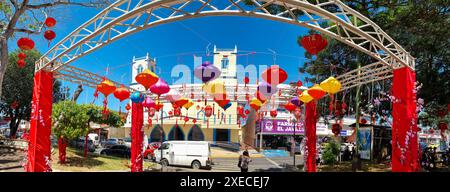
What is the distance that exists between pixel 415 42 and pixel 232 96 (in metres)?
8.28

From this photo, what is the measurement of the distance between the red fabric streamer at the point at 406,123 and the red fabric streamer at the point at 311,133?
13.9 ft

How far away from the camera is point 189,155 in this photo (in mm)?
18281

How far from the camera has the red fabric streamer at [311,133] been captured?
12.5 m

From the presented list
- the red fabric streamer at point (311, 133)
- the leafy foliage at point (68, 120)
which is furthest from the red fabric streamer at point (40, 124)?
the red fabric streamer at point (311, 133)

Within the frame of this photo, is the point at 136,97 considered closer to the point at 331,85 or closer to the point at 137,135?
the point at 137,135

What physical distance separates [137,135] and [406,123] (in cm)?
951

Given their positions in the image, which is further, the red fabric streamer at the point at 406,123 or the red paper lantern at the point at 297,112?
the red paper lantern at the point at 297,112

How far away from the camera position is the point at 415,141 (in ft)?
26.8

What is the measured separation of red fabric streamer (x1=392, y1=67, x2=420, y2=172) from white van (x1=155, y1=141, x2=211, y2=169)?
37.2 feet

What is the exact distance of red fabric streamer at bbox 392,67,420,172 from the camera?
8133 mm

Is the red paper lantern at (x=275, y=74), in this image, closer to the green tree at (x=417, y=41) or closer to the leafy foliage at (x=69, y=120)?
the green tree at (x=417, y=41)

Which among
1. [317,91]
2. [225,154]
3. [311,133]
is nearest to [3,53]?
[317,91]

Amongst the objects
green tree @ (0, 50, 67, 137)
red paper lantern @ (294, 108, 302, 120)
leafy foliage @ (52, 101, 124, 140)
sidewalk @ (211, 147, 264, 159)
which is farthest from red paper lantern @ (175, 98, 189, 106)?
green tree @ (0, 50, 67, 137)
